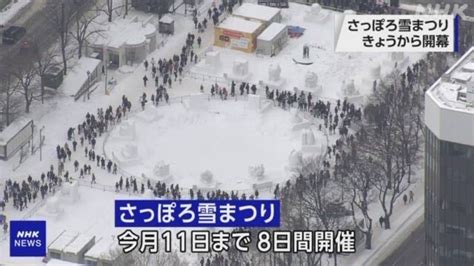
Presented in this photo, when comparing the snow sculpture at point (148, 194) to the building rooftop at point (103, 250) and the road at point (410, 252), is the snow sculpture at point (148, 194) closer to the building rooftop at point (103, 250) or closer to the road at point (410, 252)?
the building rooftop at point (103, 250)

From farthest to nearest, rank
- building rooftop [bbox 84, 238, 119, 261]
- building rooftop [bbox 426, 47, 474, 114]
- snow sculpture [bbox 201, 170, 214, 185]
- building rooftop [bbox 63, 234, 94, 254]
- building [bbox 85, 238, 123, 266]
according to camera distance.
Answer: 1. snow sculpture [bbox 201, 170, 214, 185]
2. building rooftop [bbox 63, 234, 94, 254]
3. building rooftop [bbox 84, 238, 119, 261]
4. building [bbox 85, 238, 123, 266]
5. building rooftop [bbox 426, 47, 474, 114]

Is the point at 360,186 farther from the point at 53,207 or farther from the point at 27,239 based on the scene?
the point at 27,239

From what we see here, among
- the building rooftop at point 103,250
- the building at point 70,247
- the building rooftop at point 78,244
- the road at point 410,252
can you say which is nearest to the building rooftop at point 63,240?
the building at point 70,247

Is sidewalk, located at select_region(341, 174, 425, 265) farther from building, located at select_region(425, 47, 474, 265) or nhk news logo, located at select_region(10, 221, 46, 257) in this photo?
building, located at select_region(425, 47, 474, 265)

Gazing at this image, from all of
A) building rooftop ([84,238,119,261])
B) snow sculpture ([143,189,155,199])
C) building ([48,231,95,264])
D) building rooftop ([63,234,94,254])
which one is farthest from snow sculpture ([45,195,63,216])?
building rooftop ([84,238,119,261])

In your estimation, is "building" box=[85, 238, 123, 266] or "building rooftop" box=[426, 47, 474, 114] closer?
"building rooftop" box=[426, 47, 474, 114]

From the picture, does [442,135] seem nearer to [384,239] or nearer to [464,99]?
[464,99]

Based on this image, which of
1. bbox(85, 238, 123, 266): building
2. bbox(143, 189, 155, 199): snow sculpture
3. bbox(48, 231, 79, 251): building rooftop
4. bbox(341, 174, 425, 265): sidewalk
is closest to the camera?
bbox(85, 238, 123, 266): building

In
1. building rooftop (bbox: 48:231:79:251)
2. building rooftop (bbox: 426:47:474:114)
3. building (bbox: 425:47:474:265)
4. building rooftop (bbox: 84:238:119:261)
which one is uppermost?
building rooftop (bbox: 426:47:474:114)

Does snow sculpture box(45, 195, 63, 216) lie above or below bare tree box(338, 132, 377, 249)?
below
